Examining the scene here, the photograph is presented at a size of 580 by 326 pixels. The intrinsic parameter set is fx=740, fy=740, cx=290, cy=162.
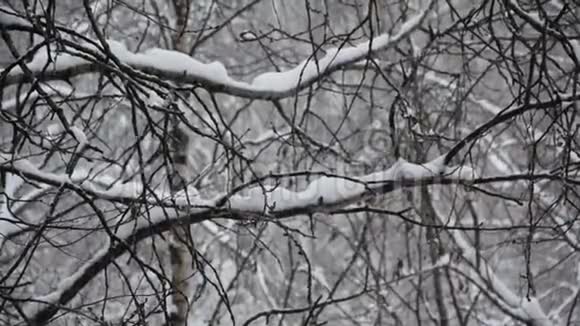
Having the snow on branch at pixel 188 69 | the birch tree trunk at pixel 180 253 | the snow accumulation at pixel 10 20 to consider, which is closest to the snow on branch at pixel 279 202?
the snow on branch at pixel 188 69

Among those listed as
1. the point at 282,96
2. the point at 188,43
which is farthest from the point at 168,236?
the point at 282,96

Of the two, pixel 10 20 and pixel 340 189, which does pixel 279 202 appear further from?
pixel 10 20

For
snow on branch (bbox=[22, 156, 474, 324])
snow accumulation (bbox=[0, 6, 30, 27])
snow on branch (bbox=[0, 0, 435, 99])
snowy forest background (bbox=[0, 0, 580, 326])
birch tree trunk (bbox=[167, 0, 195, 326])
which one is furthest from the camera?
birch tree trunk (bbox=[167, 0, 195, 326])

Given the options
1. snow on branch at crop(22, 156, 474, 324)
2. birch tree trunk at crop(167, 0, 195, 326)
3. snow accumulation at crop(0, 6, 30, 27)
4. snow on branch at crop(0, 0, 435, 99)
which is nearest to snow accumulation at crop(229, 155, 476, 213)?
snow on branch at crop(22, 156, 474, 324)

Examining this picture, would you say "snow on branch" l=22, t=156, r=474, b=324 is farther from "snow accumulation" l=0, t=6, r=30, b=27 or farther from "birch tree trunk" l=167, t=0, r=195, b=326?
"snow accumulation" l=0, t=6, r=30, b=27

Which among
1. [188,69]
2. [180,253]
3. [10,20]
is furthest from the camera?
[180,253]

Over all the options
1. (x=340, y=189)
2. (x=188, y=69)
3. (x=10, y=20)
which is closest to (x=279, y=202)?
(x=340, y=189)

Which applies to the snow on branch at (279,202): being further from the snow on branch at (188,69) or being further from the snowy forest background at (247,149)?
the snow on branch at (188,69)

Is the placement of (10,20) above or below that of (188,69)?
below

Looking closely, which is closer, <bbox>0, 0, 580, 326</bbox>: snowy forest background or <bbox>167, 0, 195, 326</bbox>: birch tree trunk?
<bbox>0, 0, 580, 326</bbox>: snowy forest background

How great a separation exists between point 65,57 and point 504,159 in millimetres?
4563

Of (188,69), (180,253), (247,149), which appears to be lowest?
(180,253)

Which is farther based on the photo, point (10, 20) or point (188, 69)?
point (188, 69)

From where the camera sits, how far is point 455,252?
4.57m
